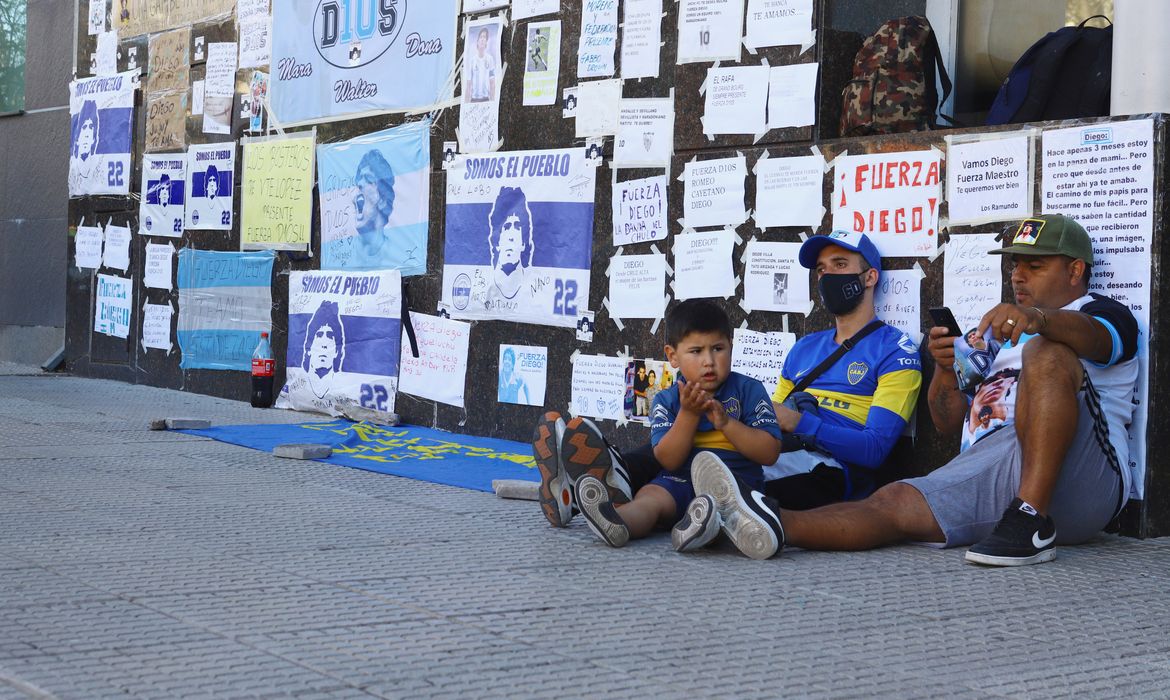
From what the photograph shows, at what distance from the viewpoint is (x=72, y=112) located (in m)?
12.1

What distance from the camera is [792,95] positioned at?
629 cm

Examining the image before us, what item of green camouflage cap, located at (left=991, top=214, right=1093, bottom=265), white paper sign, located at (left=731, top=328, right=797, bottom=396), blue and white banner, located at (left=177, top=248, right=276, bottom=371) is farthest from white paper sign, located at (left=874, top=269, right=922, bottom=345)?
blue and white banner, located at (left=177, top=248, right=276, bottom=371)

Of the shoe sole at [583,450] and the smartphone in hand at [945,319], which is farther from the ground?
the smartphone in hand at [945,319]

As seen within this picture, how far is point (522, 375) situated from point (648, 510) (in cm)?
299

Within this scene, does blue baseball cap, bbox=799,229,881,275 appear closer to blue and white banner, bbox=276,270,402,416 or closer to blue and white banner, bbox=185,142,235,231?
blue and white banner, bbox=276,270,402,416

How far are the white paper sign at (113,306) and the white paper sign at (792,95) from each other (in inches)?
262

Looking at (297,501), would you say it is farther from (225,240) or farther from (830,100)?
(225,240)

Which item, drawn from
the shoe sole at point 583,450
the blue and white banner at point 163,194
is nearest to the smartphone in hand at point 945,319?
the shoe sole at point 583,450

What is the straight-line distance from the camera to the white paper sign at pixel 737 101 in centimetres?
643

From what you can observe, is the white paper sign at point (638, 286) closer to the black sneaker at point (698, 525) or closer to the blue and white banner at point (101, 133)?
the black sneaker at point (698, 525)

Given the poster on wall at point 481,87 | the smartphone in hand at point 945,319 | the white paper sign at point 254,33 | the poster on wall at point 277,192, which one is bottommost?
the smartphone in hand at point 945,319

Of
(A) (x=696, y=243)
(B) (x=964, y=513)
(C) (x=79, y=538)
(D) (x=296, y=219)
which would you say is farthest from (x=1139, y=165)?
(D) (x=296, y=219)

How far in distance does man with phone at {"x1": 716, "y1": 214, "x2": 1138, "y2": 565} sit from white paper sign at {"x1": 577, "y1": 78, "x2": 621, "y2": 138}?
105 inches

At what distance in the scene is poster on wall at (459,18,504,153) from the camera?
26.0 feet
